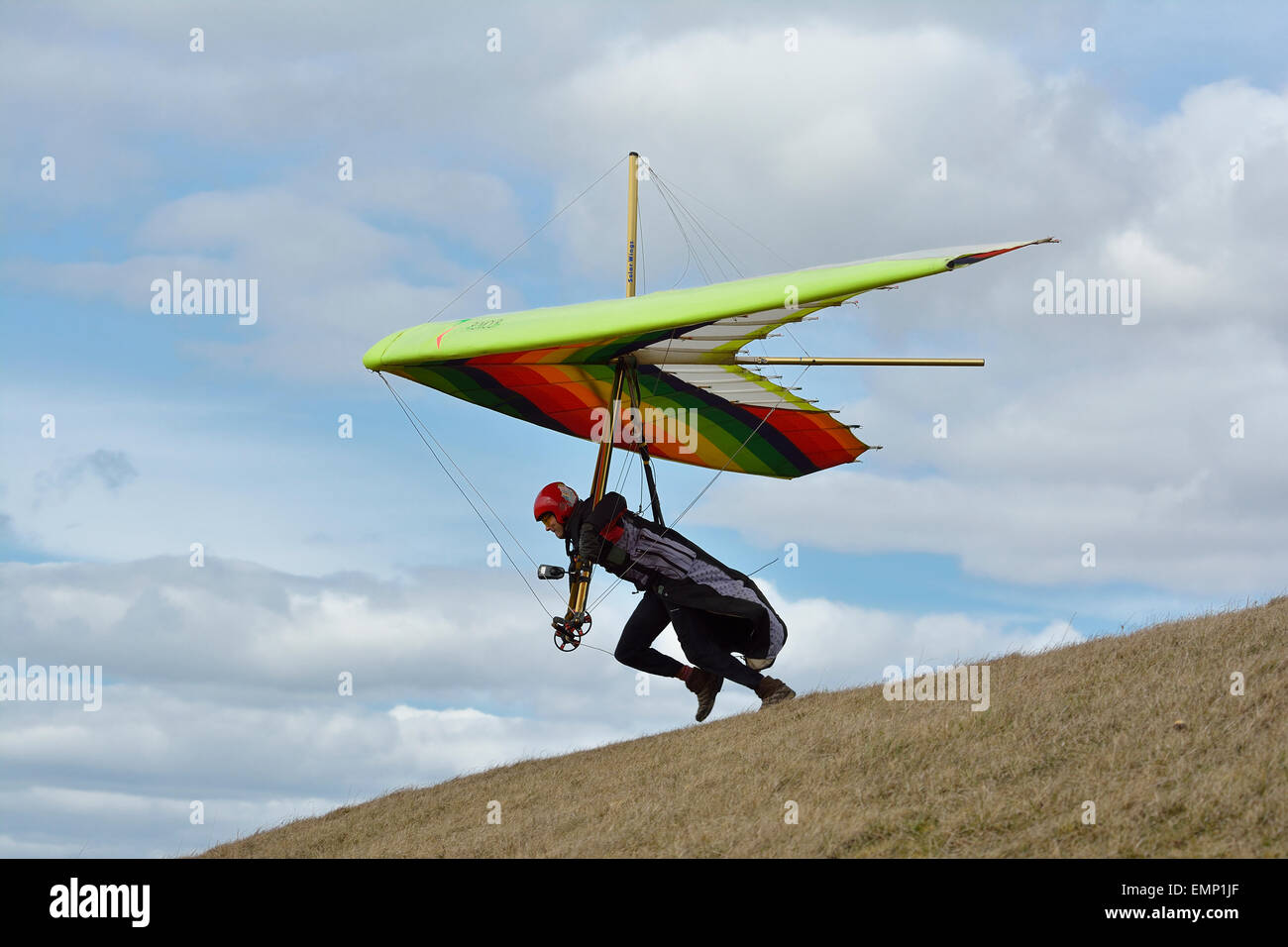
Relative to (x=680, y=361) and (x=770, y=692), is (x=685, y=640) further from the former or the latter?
(x=680, y=361)

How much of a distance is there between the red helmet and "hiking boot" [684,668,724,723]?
199 centimetres

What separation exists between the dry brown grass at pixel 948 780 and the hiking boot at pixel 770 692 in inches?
9.6

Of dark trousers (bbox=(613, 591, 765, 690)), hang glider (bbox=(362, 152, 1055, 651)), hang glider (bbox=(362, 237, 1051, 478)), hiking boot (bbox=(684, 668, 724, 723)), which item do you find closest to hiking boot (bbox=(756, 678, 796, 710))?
dark trousers (bbox=(613, 591, 765, 690))

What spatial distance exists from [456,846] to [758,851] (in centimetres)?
298

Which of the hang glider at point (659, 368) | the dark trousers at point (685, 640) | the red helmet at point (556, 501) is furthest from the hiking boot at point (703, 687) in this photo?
the red helmet at point (556, 501)

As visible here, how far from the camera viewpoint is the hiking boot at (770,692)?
12.0 meters

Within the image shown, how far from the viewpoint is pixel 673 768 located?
1056cm

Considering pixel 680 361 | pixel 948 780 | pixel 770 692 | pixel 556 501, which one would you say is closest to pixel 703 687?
pixel 770 692

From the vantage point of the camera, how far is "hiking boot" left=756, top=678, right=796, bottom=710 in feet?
39.4

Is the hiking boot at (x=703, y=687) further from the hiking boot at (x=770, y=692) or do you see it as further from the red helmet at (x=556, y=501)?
the red helmet at (x=556, y=501)
